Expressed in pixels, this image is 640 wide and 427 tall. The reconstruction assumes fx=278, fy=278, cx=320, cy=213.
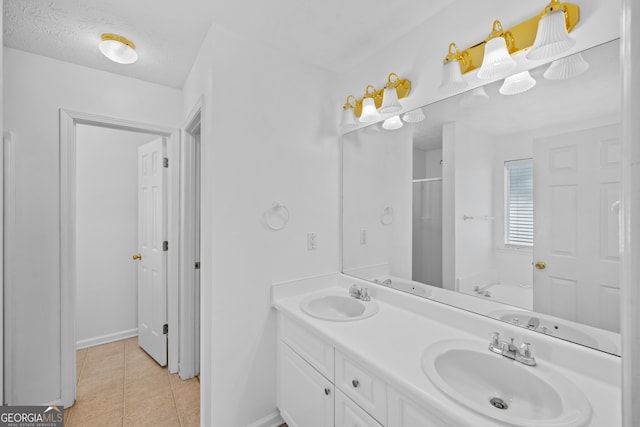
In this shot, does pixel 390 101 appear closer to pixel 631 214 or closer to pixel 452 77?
pixel 452 77

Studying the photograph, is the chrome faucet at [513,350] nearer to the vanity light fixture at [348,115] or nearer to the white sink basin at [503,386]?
the white sink basin at [503,386]

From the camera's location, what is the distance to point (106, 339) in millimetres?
2779

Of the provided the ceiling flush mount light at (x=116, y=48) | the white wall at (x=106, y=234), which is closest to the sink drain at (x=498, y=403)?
the ceiling flush mount light at (x=116, y=48)

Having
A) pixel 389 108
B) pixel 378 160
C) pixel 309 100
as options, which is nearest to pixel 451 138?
pixel 389 108

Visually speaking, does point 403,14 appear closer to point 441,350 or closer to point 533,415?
point 441,350

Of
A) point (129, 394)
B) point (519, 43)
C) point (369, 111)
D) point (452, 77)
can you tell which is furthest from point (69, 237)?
point (519, 43)

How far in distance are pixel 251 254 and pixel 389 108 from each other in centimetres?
119

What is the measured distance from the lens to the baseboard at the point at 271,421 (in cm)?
169

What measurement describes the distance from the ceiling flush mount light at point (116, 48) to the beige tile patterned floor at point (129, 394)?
227 centimetres

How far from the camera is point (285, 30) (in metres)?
1.62

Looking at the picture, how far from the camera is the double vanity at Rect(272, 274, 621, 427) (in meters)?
0.85

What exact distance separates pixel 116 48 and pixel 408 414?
233 centimetres

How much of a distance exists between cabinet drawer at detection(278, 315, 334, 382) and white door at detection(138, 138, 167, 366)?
134 centimetres

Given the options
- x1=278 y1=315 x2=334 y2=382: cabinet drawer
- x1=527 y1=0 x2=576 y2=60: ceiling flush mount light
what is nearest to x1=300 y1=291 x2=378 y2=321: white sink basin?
x1=278 y1=315 x2=334 y2=382: cabinet drawer
